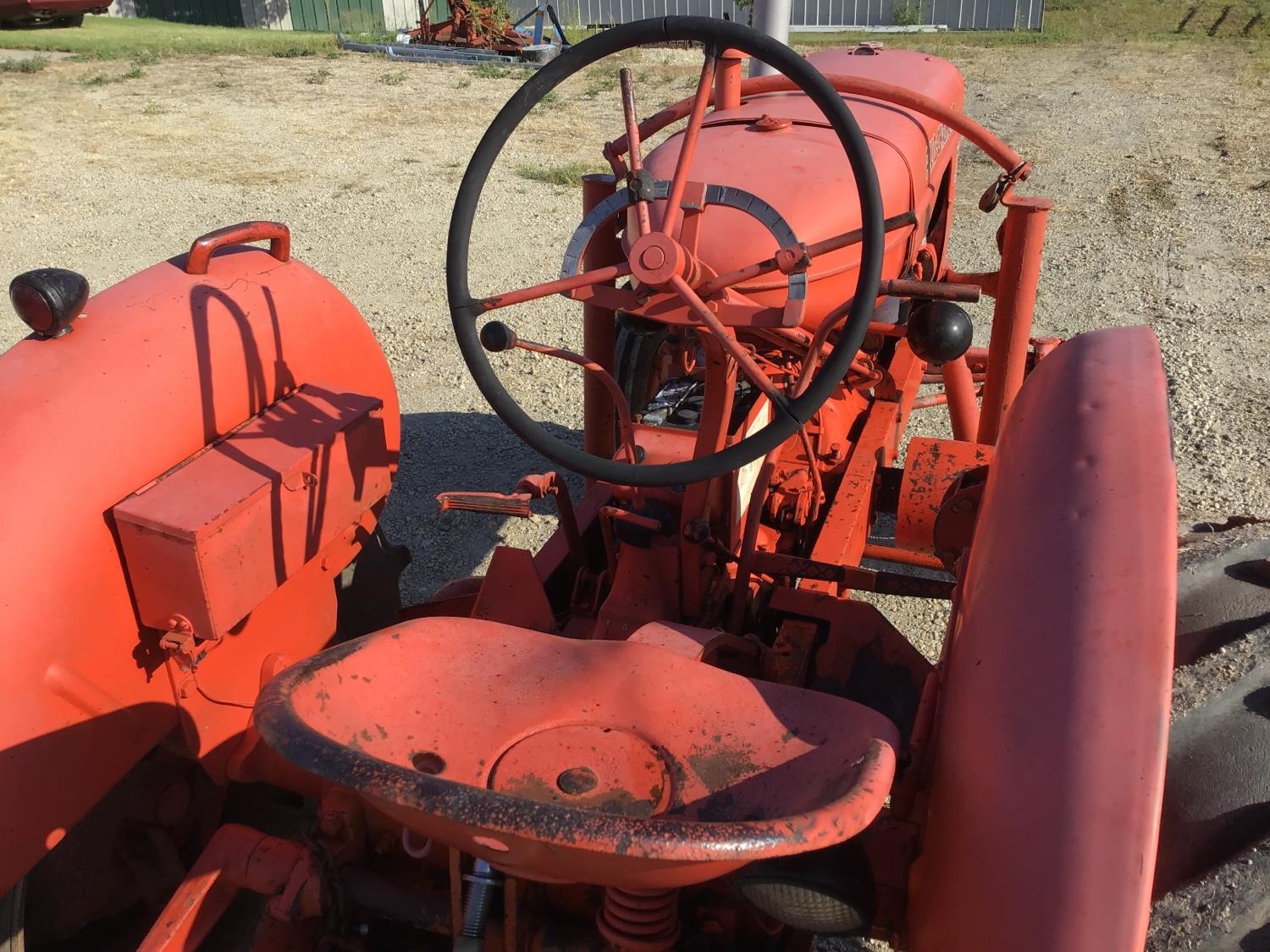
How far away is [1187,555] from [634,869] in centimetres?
98

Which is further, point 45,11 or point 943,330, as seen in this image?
point 45,11

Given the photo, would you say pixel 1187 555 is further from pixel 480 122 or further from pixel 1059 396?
pixel 480 122

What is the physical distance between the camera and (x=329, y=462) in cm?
183

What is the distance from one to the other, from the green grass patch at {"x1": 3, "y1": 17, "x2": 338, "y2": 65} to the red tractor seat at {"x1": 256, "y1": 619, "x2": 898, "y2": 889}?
13420 millimetres

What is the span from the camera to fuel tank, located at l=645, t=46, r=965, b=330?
203cm

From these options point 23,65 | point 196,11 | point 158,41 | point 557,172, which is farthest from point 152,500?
point 196,11

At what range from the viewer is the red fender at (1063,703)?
1012 mm

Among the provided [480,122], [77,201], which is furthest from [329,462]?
[480,122]

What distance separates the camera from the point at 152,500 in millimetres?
1559

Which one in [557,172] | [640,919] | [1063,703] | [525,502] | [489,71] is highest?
[489,71]

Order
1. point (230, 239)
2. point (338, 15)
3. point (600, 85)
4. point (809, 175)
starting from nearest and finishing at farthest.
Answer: point (230, 239) < point (809, 175) < point (600, 85) < point (338, 15)

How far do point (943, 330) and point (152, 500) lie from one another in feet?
4.10

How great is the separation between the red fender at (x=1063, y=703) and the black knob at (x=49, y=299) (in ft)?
4.59

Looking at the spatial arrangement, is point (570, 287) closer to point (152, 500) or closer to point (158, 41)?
point (152, 500)
